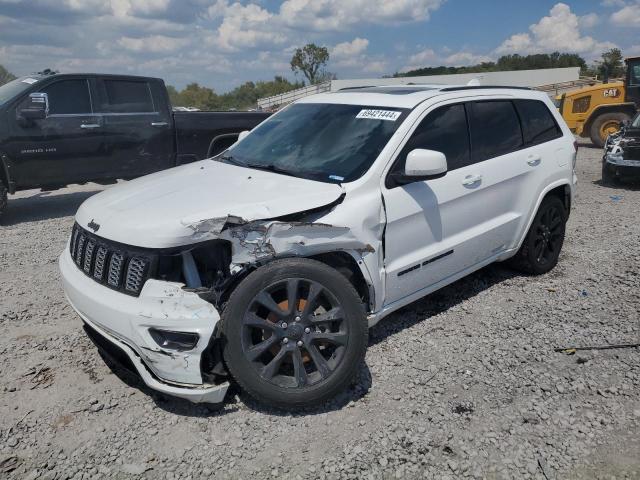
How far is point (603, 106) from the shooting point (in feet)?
49.5

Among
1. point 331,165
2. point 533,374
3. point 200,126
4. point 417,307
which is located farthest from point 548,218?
point 200,126

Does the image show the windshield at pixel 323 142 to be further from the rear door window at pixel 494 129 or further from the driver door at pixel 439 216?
the rear door window at pixel 494 129

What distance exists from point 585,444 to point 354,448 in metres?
1.20

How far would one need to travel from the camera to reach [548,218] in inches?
195

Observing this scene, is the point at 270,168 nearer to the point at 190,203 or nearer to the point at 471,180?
the point at 190,203

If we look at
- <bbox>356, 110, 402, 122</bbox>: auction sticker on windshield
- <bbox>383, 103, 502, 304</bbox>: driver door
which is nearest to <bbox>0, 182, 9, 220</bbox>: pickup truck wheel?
<bbox>356, 110, 402, 122</bbox>: auction sticker on windshield

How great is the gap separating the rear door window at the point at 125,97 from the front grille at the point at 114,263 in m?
5.50

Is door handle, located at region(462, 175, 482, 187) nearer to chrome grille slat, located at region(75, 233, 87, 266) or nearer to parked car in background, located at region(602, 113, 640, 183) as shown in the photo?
chrome grille slat, located at region(75, 233, 87, 266)

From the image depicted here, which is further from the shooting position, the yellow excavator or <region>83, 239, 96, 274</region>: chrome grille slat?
the yellow excavator

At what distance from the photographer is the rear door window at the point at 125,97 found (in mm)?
8102


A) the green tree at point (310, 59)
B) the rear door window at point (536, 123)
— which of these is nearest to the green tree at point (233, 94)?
the green tree at point (310, 59)

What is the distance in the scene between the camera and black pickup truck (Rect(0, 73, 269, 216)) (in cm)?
746

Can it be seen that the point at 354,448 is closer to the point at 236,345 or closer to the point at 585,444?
the point at 236,345

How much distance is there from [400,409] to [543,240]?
2.67 meters
